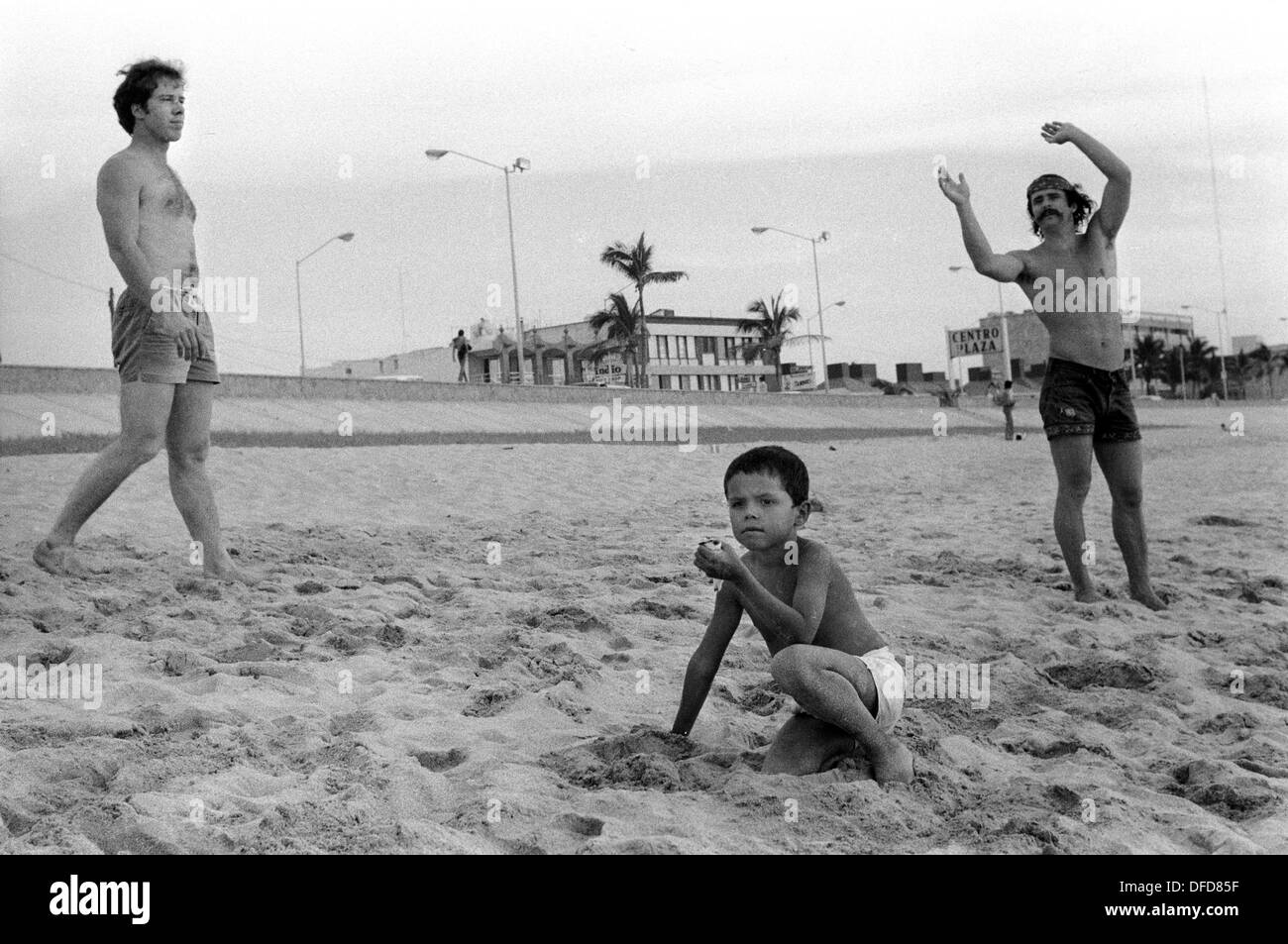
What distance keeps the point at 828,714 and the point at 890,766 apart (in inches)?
7.9

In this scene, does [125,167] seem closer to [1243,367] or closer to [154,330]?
[154,330]

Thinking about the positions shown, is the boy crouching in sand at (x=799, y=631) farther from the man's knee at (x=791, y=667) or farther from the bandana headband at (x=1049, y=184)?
the bandana headband at (x=1049, y=184)

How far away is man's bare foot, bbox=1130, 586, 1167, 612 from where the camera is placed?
5270 mm

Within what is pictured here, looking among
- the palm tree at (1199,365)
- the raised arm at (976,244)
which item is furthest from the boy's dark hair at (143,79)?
the palm tree at (1199,365)

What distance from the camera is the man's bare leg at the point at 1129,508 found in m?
5.40

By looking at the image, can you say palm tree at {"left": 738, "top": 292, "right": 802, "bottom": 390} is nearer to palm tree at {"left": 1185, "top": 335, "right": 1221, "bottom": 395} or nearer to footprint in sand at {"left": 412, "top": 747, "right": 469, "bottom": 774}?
palm tree at {"left": 1185, "top": 335, "right": 1221, "bottom": 395}

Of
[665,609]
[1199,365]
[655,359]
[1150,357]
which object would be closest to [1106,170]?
[665,609]

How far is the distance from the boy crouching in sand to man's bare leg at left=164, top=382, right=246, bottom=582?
9.46 feet

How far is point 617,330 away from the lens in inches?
1982

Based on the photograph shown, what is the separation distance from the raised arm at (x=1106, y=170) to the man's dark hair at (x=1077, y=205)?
0.11 meters

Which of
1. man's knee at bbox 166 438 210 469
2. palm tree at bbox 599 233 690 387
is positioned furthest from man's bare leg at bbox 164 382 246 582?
palm tree at bbox 599 233 690 387
